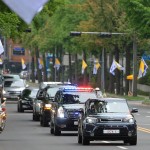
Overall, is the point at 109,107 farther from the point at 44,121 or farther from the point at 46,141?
the point at 44,121

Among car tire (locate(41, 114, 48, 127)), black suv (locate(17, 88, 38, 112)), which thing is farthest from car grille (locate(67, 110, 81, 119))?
black suv (locate(17, 88, 38, 112))

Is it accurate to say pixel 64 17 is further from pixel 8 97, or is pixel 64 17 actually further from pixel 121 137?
pixel 121 137

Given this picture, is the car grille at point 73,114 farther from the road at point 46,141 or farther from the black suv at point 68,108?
the road at point 46,141

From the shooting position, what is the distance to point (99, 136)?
69.9 feet

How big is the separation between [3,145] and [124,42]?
197 feet

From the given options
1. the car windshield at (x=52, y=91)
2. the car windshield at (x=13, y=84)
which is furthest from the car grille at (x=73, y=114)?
the car windshield at (x=13, y=84)

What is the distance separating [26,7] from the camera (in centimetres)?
483

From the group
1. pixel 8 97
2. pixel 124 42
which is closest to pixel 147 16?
pixel 8 97

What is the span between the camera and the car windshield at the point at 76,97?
26672mm

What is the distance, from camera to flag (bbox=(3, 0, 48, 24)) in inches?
189

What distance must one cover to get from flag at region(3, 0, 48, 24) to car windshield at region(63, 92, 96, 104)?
21.7 m

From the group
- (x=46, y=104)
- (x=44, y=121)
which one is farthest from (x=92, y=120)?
(x=44, y=121)

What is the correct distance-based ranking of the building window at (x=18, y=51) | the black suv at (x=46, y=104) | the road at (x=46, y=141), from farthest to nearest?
the building window at (x=18, y=51), the black suv at (x=46, y=104), the road at (x=46, y=141)

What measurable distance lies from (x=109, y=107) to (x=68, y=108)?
4.08m
